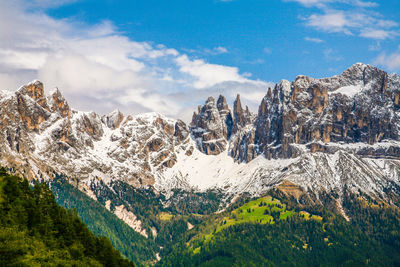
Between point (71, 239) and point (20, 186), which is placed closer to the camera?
point (71, 239)

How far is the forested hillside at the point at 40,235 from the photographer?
7446 cm

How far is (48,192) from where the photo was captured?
110 meters

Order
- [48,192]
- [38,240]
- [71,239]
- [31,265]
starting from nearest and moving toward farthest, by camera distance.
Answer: [31,265]
[38,240]
[71,239]
[48,192]

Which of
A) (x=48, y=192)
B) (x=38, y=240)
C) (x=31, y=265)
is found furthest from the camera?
(x=48, y=192)

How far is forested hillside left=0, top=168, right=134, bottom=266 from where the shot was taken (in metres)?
74.5

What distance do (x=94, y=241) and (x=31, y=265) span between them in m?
35.8

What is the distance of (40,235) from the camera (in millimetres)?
92625

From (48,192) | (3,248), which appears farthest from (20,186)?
(3,248)

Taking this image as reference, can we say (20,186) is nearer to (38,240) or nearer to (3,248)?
(38,240)

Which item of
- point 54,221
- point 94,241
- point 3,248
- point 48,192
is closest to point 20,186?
point 48,192

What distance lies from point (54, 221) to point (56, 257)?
22058 millimetres

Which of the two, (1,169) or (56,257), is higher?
(1,169)

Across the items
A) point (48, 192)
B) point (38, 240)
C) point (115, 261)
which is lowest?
point (115, 261)

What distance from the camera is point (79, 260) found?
89.7 m
